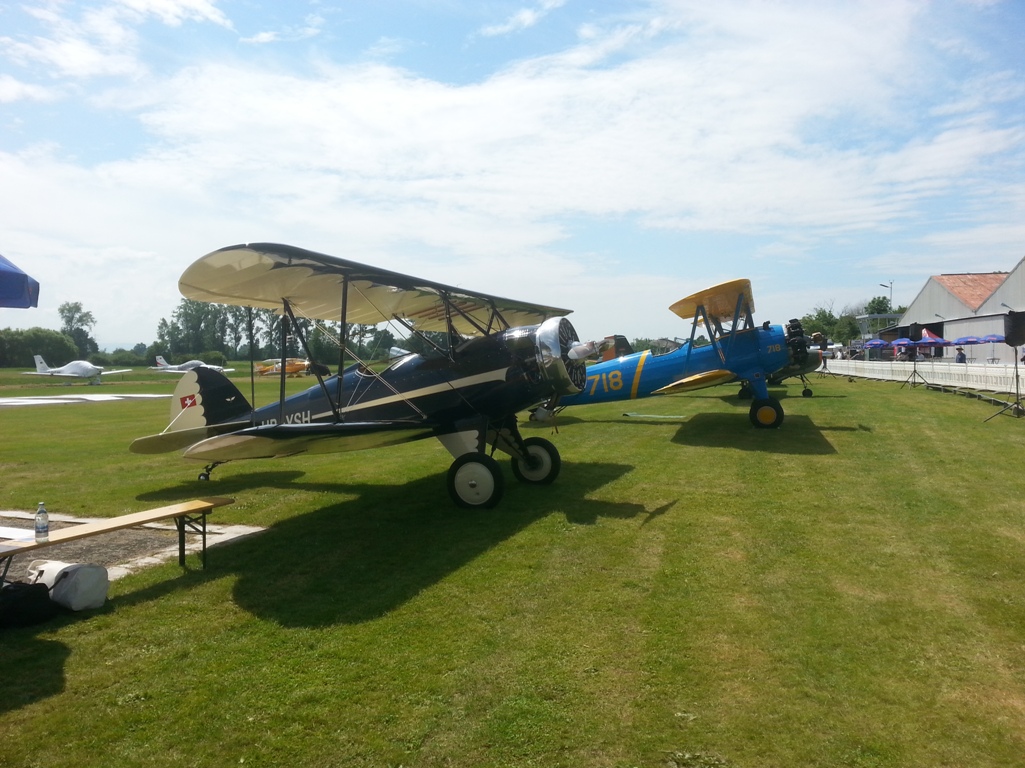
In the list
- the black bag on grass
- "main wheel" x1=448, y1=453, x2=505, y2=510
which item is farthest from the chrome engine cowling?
the black bag on grass

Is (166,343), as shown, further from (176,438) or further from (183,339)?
(176,438)

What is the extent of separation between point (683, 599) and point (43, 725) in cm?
392

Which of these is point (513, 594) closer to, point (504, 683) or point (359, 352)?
point (504, 683)

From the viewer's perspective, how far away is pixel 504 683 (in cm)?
360

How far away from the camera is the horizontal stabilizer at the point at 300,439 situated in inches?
233

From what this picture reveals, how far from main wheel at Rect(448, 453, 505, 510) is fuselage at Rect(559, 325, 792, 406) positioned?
808cm

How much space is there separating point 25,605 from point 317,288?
4646mm

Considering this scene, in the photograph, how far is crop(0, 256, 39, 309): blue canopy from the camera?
13.8ft

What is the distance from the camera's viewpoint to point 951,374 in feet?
76.2

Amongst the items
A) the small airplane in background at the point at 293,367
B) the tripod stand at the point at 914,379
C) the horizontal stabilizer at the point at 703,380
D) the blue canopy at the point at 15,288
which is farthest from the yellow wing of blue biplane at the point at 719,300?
the tripod stand at the point at 914,379

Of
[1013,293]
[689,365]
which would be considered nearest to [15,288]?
[689,365]

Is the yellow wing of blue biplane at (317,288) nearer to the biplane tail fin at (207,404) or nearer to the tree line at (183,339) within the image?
the biplane tail fin at (207,404)

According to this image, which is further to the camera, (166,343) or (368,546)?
(166,343)

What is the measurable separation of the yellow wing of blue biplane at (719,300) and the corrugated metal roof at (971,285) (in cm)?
4345
